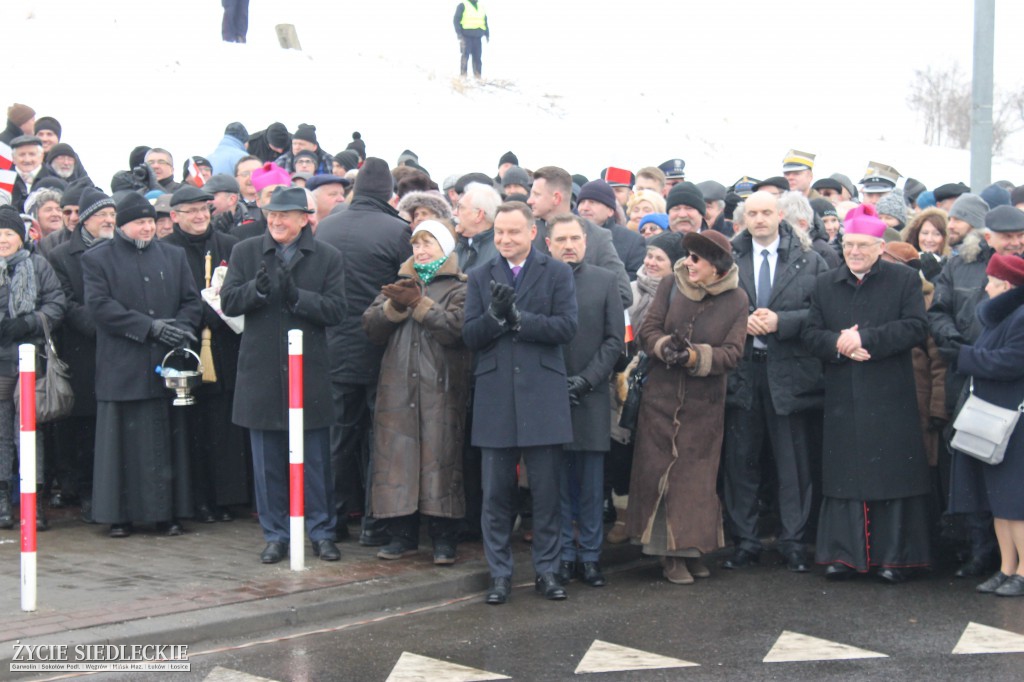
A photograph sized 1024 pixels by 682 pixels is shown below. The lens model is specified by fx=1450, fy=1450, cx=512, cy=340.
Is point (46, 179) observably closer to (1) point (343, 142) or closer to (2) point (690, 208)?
(2) point (690, 208)

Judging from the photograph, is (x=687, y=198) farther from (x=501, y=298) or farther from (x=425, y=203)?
(x=501, y=298)

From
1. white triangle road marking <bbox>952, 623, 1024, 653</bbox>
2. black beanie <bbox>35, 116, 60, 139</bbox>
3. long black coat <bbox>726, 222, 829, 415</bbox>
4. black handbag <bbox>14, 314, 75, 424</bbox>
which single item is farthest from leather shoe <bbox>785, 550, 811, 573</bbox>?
black beanie <bbox>35, 116, 60, 139</bbox>

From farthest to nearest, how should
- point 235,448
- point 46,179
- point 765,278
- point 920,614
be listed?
point 46,179 < point 235,448 < point 765,278 < point 920,614

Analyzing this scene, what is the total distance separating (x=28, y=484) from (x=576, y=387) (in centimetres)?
310

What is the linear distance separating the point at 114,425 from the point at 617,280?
3.43 meters

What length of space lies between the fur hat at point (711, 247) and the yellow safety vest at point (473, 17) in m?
23.4

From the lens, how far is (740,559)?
30.6ft

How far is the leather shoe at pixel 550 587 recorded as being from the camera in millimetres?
8383

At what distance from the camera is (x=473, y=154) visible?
87.9ft

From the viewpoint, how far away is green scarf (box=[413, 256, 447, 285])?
8.98 metres

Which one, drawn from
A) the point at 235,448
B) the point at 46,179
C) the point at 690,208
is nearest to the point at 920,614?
the point at 690,208

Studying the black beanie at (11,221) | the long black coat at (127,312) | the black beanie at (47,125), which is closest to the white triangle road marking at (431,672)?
the long black coat at (127,312)

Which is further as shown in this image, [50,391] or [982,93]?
[982,93]

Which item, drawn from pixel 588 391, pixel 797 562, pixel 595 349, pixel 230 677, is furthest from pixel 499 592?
pixel 797 562
